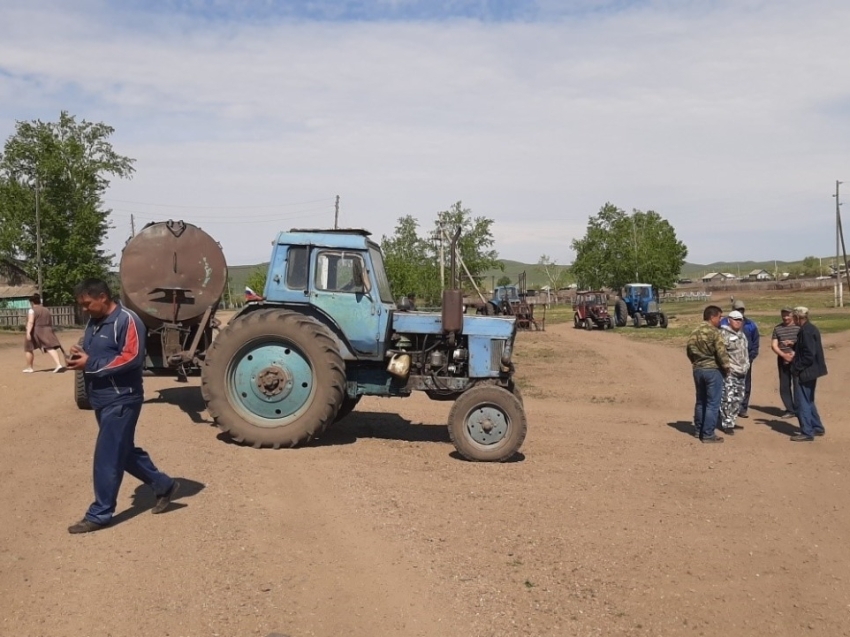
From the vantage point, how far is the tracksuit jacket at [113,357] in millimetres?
5680

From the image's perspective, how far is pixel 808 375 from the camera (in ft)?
32.9

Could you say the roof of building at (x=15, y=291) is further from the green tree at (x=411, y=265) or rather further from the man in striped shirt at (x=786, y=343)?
the man in striped shirt at (x=786, y=343)

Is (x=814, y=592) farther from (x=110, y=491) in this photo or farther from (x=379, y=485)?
(x=110, y=491)

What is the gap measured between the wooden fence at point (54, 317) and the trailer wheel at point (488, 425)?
36388mm

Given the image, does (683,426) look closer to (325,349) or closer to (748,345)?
(748,345)

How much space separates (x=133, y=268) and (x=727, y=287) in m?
95.3

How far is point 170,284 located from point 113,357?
5542 millimetres

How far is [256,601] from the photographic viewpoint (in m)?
4.59

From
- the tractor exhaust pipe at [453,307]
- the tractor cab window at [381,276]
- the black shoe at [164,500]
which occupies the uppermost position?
the tractor cab window at [381,276]

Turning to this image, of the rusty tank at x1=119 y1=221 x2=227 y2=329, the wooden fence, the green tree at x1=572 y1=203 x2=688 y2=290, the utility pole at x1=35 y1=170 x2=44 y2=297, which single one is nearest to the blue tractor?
the rusty tank at x1=119 y1=221 x2=227 y2=329

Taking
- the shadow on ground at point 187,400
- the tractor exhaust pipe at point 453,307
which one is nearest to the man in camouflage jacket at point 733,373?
the tractor exhaust pipe at point 453,307

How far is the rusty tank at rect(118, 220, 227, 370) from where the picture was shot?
1090cm

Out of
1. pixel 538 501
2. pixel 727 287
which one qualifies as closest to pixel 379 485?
pixel 538 501

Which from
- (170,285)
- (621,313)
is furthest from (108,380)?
(621,313)
